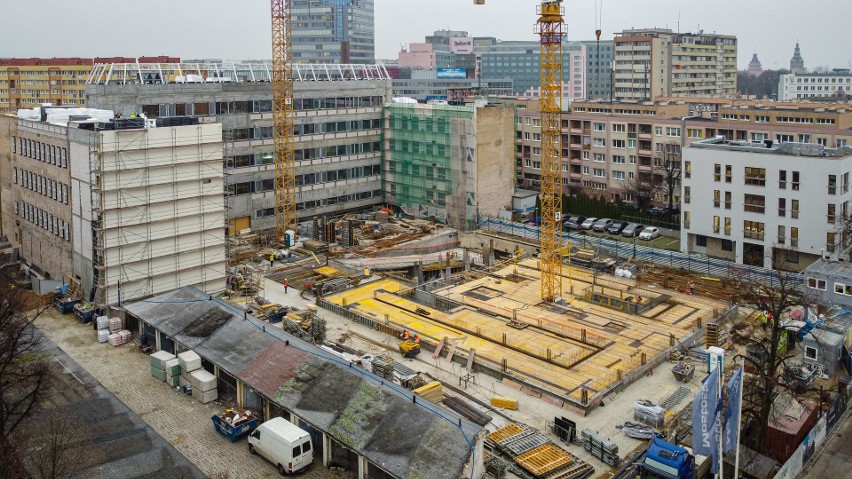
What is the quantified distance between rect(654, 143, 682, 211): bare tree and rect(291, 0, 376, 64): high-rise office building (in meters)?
106

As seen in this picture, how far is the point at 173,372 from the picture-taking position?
33.9 metres

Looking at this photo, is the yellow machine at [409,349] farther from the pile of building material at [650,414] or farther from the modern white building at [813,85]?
the modern white building at [813,85]

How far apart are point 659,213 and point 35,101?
4112 inches

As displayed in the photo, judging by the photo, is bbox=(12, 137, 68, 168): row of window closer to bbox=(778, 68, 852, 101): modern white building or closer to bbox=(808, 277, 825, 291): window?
bbox=(808, 277, 825, 291): window

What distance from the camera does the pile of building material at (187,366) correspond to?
1309 inches

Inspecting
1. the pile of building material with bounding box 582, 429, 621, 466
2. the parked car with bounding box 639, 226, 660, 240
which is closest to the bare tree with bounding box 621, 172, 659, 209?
the parked car with bounding box 639, 226, 660, 240

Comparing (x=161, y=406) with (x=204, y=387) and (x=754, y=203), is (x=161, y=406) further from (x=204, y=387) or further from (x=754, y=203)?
(x=754, y=203)

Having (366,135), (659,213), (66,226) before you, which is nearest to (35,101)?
(366,135)

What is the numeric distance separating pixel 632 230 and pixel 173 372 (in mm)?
40734

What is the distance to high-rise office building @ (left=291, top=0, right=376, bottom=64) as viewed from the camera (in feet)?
553

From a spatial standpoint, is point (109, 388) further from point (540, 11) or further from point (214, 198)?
point (540, 11)

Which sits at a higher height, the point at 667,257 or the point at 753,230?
the point at 753,230

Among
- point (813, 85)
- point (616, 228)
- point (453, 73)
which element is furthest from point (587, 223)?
point (813, 85)

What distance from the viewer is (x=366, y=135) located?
222 ft
